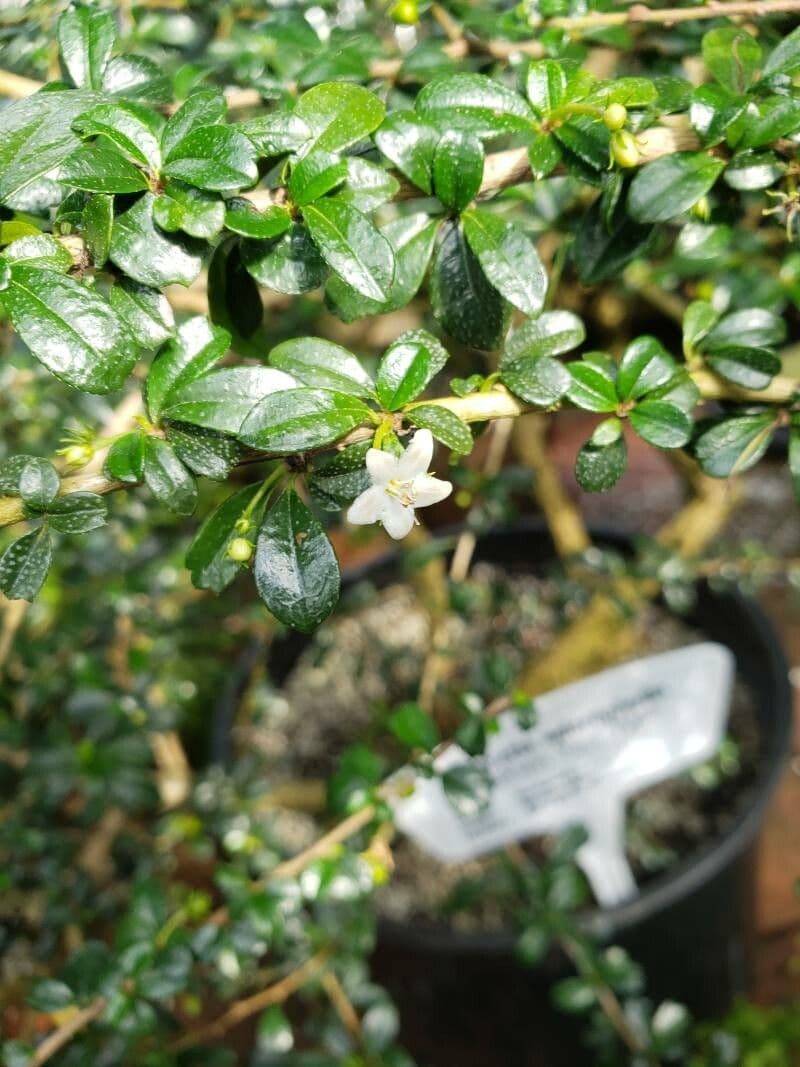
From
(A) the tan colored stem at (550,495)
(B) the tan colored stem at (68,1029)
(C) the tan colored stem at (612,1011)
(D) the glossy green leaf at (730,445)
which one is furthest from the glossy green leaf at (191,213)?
(A) the tan colored stem at (550,495)

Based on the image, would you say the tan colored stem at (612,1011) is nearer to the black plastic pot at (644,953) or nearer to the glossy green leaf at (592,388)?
the black plastic pot at (644,953)

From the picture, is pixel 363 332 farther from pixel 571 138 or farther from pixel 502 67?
pixel 571 138

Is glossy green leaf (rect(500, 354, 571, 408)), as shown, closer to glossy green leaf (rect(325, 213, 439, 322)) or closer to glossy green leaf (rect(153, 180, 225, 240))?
glossy green leaf (rect(325, 213, 439, 322))

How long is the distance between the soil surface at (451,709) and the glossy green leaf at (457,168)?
65 centimetres

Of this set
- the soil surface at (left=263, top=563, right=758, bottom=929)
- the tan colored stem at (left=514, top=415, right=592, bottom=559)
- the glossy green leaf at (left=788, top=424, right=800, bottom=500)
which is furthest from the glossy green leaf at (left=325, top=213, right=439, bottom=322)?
the tan colored stem at (left=514, top=415, right=592, bottom=559)

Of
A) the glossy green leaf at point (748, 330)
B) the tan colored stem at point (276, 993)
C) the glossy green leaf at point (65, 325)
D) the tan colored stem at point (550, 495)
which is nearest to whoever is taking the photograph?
the glossy green leaf at point (65, 325)

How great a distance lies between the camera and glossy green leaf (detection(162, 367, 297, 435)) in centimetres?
43

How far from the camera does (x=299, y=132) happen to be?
44cm

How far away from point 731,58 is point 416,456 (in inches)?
12.3

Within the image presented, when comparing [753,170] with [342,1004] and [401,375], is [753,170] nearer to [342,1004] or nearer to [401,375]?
[401,375]

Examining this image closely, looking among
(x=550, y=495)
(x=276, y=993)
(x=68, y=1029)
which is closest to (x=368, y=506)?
(x=68, y=1029)

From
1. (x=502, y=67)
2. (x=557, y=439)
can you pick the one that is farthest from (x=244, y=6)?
(x=557, y=439)

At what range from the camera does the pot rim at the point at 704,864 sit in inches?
42.4

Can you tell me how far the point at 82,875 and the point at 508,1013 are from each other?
1.90 ft
